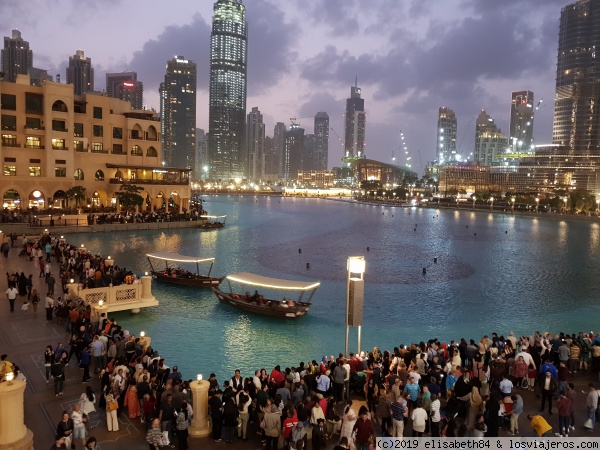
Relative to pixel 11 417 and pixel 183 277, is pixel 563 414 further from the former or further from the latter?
pixel 183 277

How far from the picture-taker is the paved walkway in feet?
37.9

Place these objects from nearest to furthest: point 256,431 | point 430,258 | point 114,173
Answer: point 256,431, point 430,258, point 114,173

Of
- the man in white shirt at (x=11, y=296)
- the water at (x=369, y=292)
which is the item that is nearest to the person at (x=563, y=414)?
the water at (x=369, y=292)

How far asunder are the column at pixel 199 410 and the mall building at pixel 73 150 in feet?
206

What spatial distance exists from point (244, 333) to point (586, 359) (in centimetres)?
1521

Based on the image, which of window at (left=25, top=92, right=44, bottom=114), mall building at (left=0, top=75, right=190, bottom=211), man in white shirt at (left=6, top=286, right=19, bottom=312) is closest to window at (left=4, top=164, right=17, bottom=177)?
mall building at (left=0, top=75, right=190, bottom=211)

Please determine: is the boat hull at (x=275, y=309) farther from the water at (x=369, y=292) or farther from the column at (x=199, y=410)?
the column at (x=199, y=410)

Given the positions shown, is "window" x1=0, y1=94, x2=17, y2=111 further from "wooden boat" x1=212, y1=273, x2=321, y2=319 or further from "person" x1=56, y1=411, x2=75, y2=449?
"person" x1=56, y1=411, x2=75, y2=449

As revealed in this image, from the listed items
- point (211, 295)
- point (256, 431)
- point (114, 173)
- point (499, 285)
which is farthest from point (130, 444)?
point (114, 173)

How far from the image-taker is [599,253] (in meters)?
60.3

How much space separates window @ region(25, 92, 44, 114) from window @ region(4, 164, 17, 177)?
783 cm

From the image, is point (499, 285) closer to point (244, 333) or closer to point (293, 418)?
point (244, 333)

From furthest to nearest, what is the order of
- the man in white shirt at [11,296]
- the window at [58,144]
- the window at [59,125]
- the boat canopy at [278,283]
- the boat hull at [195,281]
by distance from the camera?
the window at [59,125] → the window at [58,144] → the boat hull at [195,281] → the boat canopy at [278,283] → the man in white shirt at [11,296]

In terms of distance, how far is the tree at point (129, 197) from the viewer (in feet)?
225
